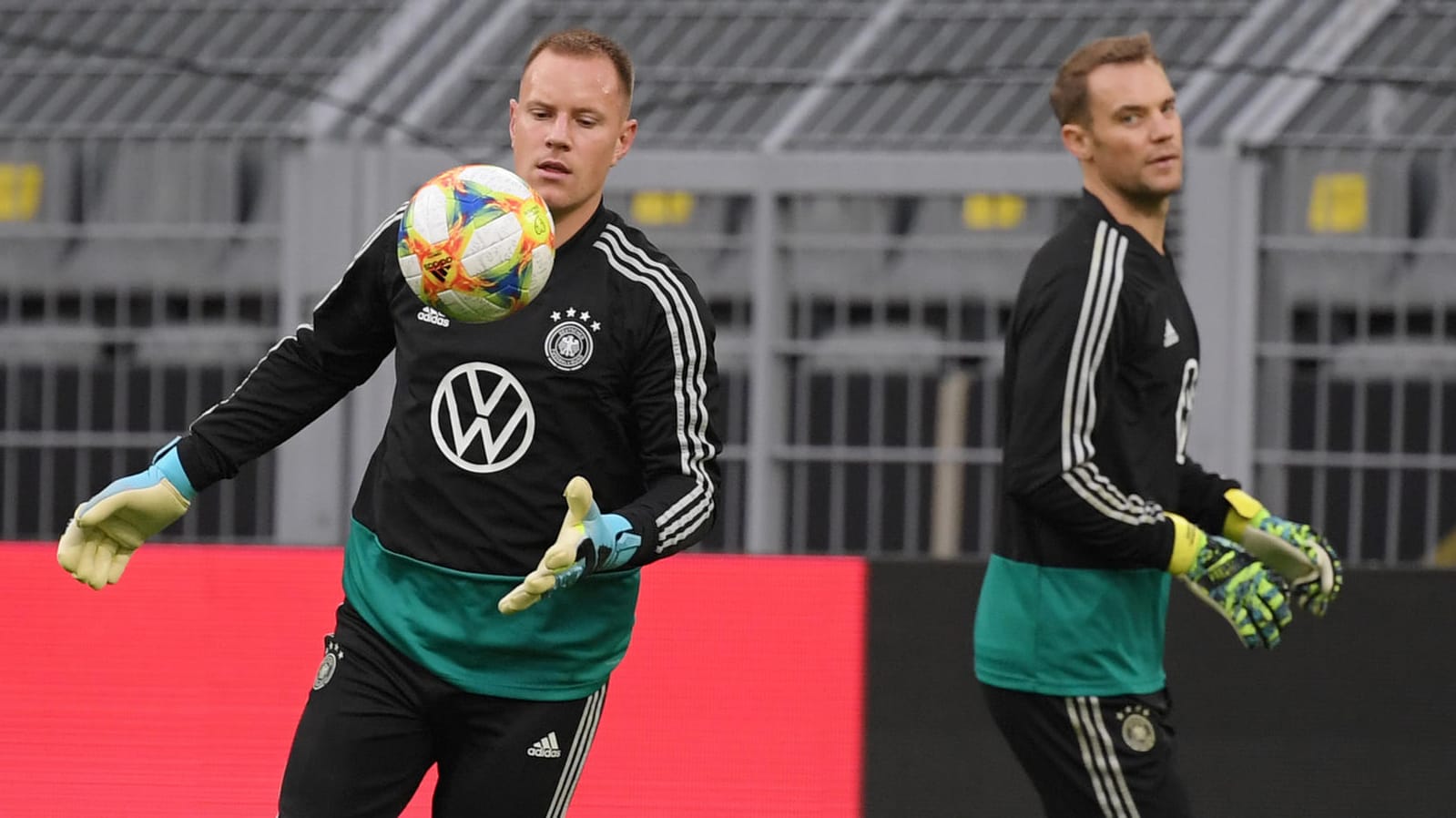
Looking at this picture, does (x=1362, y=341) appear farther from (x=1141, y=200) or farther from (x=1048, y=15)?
(x=1141, y=200)

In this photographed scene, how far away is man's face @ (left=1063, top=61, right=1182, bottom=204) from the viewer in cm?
419

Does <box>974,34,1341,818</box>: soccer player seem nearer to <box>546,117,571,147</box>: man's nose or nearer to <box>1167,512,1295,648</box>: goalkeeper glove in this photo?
<box>1167,512,1295,648</box>: goalkeeper glove

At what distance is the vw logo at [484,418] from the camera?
12.2 ft

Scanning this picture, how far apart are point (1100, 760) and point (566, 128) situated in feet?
4.57

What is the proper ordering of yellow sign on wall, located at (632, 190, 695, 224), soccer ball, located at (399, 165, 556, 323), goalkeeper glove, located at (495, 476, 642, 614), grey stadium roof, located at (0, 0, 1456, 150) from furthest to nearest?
grey stadium roof, located at (0, 0, 1456, 150) < yellow sign on wall, located at (632, 190, 695, 224) < soccer ball, located at (399, 165, 556, 323) < goalkeeper glove, located at (495, 476, 642, 614)

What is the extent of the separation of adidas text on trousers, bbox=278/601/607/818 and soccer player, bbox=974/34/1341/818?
847mm

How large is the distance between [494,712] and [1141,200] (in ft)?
4.86

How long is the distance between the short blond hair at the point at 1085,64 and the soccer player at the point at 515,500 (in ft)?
3.02

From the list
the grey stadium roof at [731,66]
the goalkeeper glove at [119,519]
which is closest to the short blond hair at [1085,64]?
the goalkeeper glove at [119,519]

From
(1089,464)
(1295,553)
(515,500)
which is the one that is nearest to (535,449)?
(515,500)

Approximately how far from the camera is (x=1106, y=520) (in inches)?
154

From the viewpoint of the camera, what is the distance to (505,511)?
3.73 m

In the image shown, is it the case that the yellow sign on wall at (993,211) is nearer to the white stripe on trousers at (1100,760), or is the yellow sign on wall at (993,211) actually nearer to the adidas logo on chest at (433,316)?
the white stripe on trousers at (1100,760)

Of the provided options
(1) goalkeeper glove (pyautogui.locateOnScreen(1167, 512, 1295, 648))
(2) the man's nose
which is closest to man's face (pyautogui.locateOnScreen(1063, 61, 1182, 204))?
(1) goalkeeper glove (pyautogui.locateOnScreen(1167, 512, 1295, 648))
